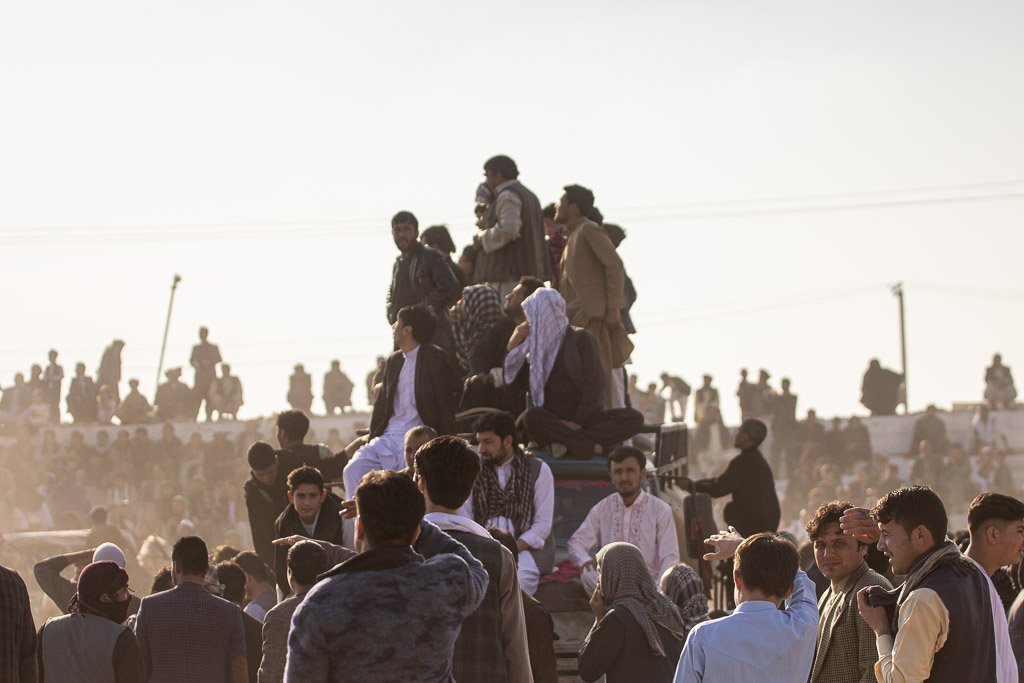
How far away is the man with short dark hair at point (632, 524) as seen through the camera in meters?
11.0

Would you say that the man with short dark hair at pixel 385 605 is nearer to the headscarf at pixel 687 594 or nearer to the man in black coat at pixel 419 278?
the headscarf at pixel 687 594

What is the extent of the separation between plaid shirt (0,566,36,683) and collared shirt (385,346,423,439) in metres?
4.92

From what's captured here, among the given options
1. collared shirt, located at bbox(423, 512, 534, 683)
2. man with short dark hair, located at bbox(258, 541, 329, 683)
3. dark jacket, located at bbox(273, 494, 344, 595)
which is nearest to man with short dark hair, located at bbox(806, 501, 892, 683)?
collared shirt, located at bbox(423, 512, 534, 683)

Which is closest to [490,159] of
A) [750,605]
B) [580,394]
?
[580,394]

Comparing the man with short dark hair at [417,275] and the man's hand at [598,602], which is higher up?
the man with short dark hair at [417,275]

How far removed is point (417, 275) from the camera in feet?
46.6

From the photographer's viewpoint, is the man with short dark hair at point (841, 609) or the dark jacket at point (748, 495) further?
the dark jacket at point (748, 495)

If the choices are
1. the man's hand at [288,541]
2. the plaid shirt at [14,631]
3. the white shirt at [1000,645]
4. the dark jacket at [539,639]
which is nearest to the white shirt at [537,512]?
the man's hand at [288,541]

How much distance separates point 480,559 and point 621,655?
8.20 ft

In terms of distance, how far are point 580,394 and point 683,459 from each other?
177 inches

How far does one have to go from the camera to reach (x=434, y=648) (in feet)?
18.0

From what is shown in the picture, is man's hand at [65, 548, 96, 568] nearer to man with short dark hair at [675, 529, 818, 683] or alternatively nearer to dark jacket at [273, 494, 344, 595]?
dark jacket at [273, 494, 344, 595]

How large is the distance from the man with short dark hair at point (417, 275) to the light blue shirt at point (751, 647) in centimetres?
760

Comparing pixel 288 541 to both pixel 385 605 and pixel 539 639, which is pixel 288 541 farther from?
pixel 385 605
